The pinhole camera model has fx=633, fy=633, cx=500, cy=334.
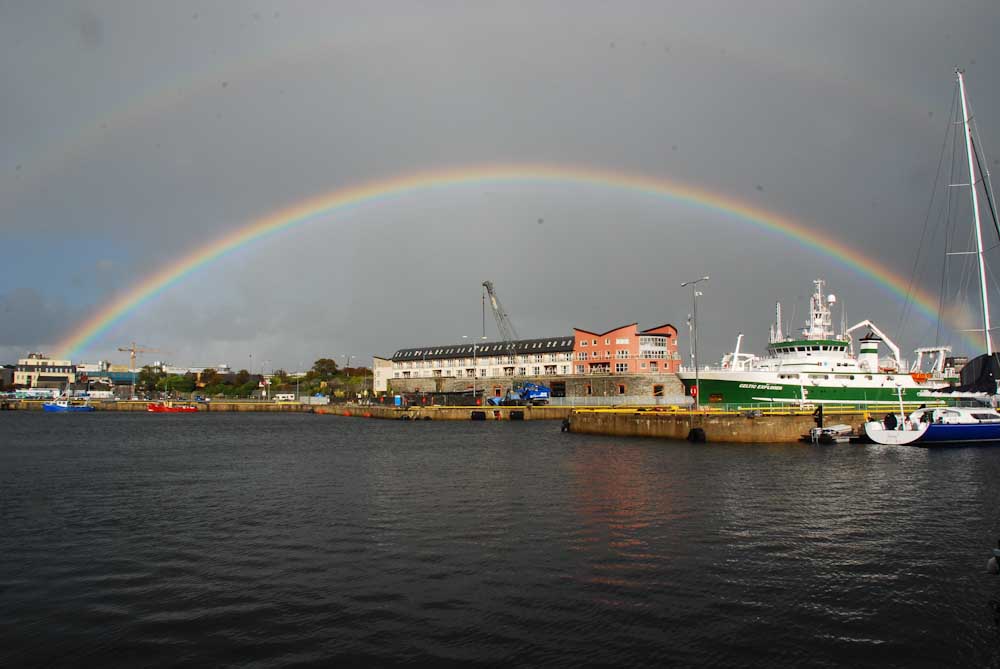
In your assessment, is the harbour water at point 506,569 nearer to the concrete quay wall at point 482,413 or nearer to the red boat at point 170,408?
the concrete quay wall at point 482,413

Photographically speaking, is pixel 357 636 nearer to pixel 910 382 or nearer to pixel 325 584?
pixel 325 584

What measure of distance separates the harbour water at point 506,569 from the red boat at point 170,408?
15031 cm

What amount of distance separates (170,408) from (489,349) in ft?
303

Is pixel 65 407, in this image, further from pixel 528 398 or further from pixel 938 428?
pixel 938 428

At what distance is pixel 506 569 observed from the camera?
18188 millimetres

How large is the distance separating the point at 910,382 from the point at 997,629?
75.1m

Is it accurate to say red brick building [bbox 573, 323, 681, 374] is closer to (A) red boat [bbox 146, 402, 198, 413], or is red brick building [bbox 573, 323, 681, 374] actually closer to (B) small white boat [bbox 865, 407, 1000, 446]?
(B) small white boat [bbox 865, 407, 1000, 446]

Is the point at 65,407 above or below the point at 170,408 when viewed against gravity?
above

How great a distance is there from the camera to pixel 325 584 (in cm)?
1705

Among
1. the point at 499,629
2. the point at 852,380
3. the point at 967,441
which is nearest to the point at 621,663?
the point at 499,629

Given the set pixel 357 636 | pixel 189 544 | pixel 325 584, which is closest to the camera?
pixel 357 636

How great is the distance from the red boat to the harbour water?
150 meters

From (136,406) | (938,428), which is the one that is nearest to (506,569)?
(938,428)

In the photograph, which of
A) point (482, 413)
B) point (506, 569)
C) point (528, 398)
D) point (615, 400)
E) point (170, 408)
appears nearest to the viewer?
point (506, 569)
